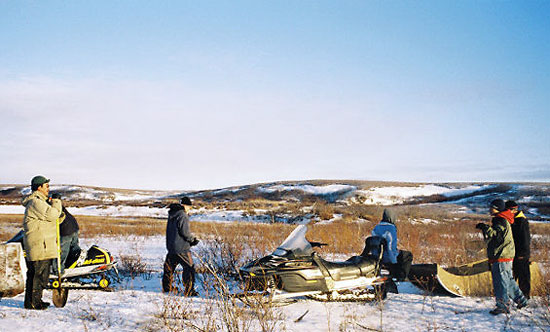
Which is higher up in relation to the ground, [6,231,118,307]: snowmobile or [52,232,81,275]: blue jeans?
A: [52,232,81,275]: blue jeans

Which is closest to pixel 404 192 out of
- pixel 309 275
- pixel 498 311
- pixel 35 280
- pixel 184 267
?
pixel 498 311

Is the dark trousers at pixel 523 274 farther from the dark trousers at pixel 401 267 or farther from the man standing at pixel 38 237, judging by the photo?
the man standing at pixel 38 237

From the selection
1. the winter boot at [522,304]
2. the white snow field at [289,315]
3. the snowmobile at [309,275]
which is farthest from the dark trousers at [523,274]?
the snowmobile at [309,275]

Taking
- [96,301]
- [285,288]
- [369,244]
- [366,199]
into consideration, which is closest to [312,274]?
[285,288]

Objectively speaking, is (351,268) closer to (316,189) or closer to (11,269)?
(11,269)

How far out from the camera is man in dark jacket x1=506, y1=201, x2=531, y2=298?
282 inches

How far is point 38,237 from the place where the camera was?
6031 mm

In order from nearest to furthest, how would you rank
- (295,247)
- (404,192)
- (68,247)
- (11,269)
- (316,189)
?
(295,247) → (11,269) → (68,247) → (404,192) → (316,189)

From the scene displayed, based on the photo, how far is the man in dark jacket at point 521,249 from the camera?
7.16 metres

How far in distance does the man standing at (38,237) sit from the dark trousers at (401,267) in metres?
5.66

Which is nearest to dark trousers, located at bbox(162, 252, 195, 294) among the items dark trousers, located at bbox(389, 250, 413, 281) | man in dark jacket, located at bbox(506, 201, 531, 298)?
dark trousers, located at bbox(389, 250, 413, 281)

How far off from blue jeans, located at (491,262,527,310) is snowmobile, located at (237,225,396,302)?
1.74 metres

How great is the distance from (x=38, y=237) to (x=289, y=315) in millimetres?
3885

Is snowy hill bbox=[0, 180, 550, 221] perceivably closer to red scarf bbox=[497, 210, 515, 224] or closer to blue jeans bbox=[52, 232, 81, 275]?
blue jeans bbox=[52, 232, 81, 275]
